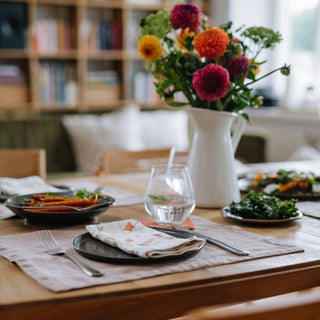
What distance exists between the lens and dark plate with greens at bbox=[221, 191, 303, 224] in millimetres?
1174

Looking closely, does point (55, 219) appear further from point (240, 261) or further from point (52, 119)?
point (52, 119)

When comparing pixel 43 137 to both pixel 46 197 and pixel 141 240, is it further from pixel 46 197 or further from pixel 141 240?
pixel 141 240

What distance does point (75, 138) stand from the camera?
12.6ft

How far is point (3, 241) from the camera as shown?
1.02 metres

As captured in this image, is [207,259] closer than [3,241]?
Yes

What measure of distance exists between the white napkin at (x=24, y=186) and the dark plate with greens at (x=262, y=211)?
54cm

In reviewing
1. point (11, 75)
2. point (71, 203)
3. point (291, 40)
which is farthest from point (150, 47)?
point (291, 40)

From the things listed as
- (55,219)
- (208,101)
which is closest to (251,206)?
(208,101)

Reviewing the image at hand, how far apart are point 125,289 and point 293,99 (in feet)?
11.9

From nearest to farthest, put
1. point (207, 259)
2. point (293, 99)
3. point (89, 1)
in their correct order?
point (207, 259) < point (293, 99) < point (89, 1)

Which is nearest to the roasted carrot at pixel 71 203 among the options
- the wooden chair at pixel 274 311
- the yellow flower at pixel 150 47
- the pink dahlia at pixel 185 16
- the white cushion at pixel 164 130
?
the yellow flower at pixel 150 47

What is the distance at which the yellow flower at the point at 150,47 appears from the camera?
1329 millimetres

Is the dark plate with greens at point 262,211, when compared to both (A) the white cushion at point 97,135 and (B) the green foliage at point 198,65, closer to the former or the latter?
(B) the green foliage at point 198,65

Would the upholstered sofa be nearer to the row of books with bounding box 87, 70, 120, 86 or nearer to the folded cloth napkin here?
the row of books with bounding box 87, 70, 120, 86
